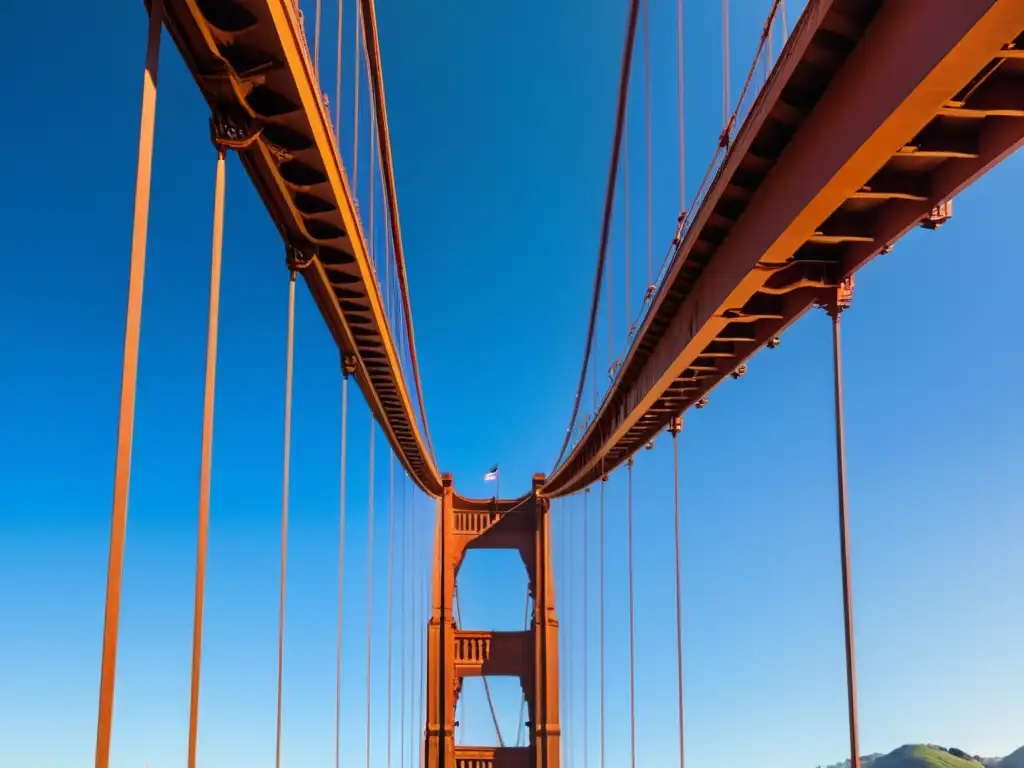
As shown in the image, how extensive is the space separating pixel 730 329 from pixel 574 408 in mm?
20122

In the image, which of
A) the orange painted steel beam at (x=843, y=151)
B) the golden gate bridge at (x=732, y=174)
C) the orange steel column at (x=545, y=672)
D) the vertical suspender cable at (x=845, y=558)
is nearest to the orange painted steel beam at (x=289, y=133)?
the golden gate bridge at (x=732, y=174)

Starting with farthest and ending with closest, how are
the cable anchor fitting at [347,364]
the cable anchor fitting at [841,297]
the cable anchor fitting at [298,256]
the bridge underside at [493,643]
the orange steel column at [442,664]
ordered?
1. the bridge underside at [493,643]
2. the orange steel column at [442,664]
3. the cable anchor fitting at [347,364]
4. the cable anchor fitting at [298,256]
5. the cable anchor fitting at [841,297]

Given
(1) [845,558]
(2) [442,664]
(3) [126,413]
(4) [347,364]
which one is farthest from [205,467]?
(2) [442,664]

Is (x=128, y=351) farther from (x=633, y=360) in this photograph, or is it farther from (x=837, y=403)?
(x=633, y=360)

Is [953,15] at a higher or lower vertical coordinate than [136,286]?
higher

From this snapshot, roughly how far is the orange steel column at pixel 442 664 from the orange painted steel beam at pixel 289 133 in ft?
61.1

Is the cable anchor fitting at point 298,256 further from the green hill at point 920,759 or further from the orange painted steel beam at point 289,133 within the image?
the green hill at point 920,759

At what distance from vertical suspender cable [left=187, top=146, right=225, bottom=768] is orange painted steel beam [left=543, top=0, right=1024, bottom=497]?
4249 millimetres

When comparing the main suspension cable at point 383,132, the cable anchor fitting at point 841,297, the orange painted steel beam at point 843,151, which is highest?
the main suspension cable at point 383,132

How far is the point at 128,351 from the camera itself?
467 cm

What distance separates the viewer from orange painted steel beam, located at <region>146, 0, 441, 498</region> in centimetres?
680

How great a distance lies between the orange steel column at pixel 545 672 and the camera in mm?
31016

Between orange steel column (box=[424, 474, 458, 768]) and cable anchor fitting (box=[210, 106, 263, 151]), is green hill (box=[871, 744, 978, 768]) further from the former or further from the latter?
cable anchor fitting (box=[210, 106, 263, 151])

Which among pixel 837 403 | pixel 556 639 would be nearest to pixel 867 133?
pixel 837 403
